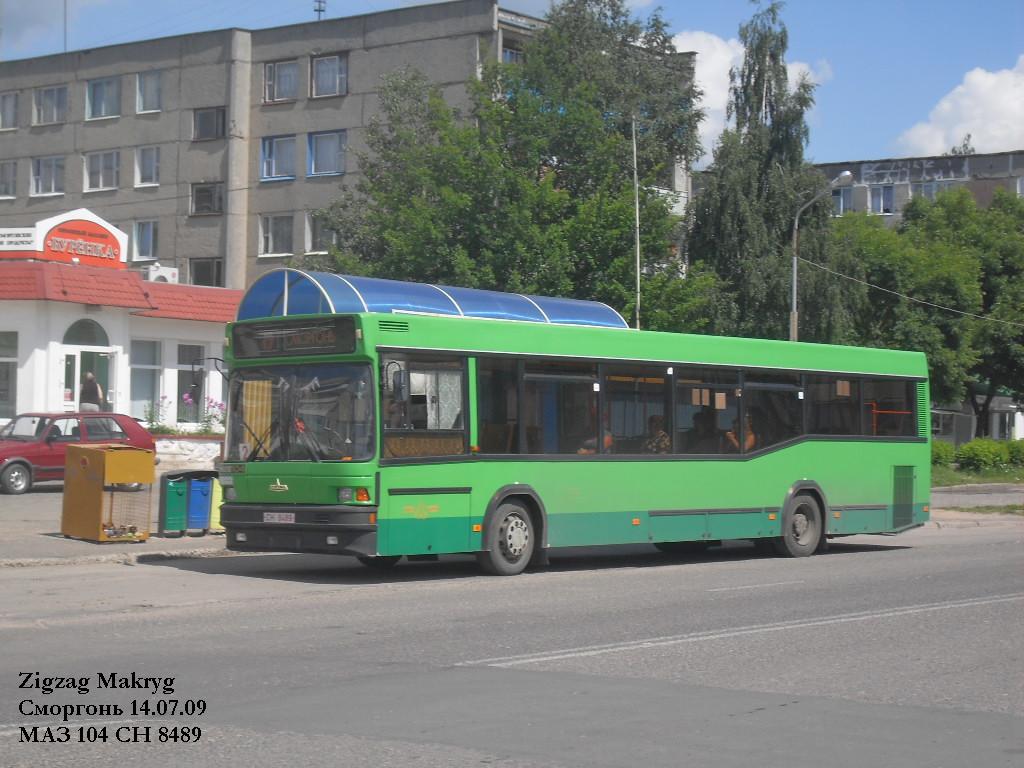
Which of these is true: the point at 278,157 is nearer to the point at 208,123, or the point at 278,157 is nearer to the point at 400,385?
the point at 208,123

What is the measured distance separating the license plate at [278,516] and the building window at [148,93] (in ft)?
150

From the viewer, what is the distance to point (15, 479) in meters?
27.2

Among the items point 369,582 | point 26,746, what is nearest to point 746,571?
point 369,582

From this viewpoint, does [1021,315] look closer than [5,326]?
No

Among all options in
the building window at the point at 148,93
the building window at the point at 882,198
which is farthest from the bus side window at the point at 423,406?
the building window at the point at 882,198

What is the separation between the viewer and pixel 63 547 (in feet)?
59.0

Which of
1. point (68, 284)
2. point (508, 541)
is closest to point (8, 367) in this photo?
point (68, 284)

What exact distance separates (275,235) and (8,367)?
21627mm

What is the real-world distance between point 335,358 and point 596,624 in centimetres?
458

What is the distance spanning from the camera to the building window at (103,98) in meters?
58.6

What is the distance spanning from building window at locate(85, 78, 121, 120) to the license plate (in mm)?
47063

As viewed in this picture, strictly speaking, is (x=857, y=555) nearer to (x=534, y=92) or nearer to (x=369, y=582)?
(x=369, y=582)

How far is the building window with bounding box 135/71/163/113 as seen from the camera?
57500mm

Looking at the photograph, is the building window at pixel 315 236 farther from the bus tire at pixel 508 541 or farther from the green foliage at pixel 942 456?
the bus tire at pixel 508 541
